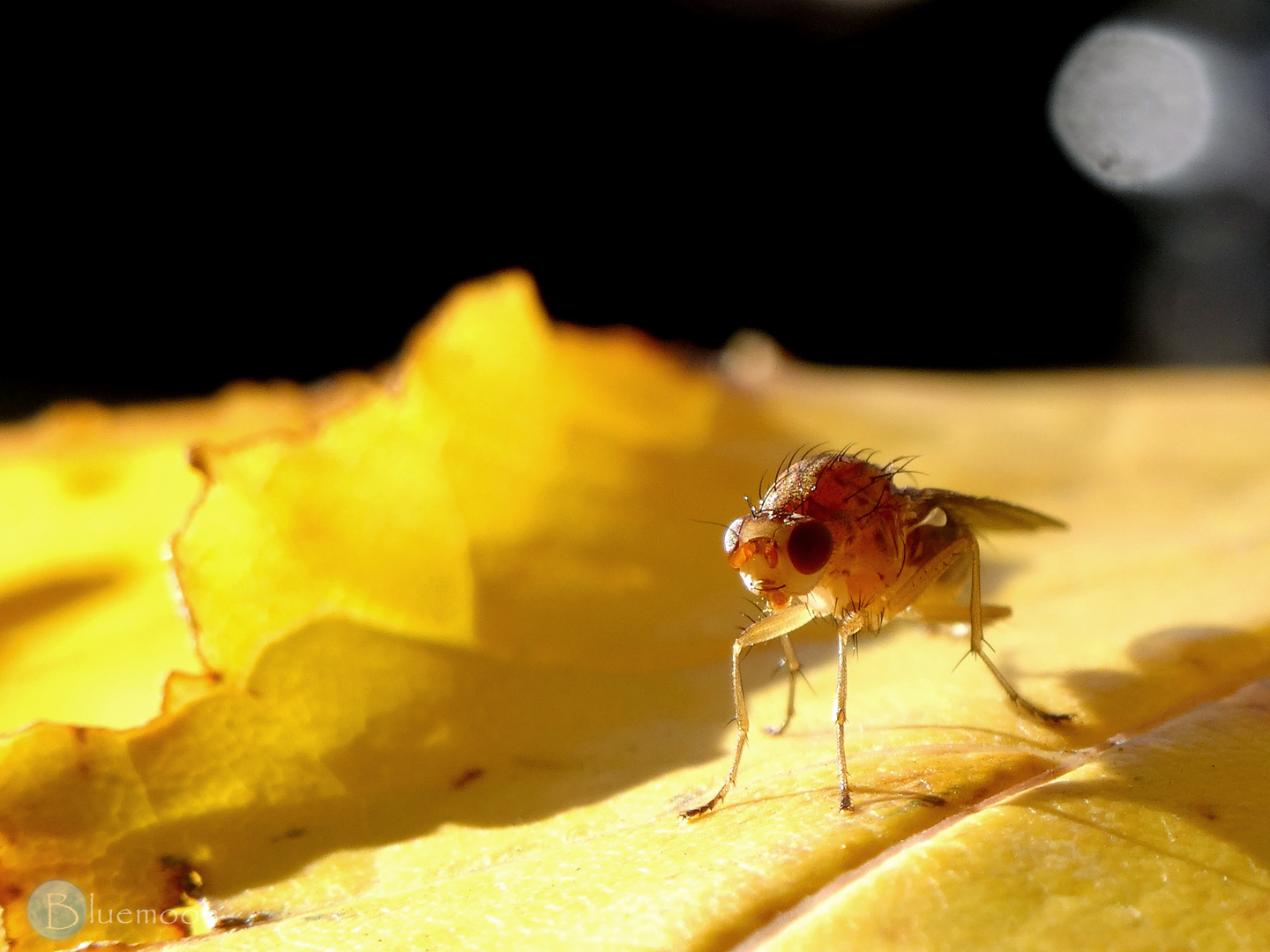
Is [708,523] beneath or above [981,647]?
above

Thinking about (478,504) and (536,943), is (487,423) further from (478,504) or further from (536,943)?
(536,943)

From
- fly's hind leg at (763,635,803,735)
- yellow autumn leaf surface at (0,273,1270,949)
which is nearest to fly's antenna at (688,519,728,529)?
yellow autumn leaf surface at (0,273,1270,949)

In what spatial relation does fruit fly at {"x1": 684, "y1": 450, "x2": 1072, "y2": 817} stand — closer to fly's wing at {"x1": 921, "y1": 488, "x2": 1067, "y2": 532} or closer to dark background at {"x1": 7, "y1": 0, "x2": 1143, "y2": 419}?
fly's wing at {"x1": 921, "y1": 488, "x2": 1067, "y2": 532}

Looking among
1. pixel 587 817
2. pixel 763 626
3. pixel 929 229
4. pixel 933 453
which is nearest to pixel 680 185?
pixel 929 229

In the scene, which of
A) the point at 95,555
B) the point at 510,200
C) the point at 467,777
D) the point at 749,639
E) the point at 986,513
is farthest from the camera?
the point at 510,200

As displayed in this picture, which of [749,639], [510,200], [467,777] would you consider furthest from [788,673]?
[510,200]

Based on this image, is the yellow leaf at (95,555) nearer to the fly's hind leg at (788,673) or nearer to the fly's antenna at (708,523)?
the fly's antenna at (708,523)

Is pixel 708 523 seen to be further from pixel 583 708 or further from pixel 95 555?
pixel 95 555
